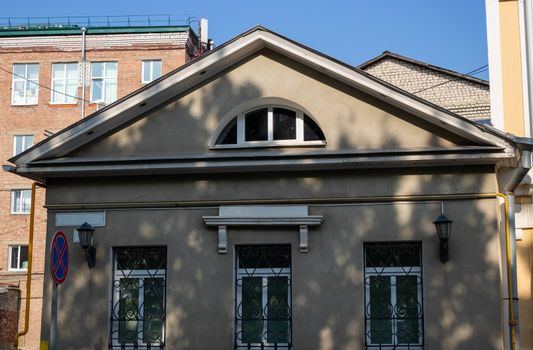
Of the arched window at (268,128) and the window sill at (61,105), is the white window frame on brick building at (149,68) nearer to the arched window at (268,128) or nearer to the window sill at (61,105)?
the window sill at (61,105)

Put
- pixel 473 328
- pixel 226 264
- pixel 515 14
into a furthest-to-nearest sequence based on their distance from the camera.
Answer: pixel 515 14, pixel 226 264, pixel 473 328

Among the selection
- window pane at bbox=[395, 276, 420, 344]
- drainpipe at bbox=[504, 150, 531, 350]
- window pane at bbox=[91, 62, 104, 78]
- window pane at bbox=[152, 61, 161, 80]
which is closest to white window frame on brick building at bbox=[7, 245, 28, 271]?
window pane at bbox=[91, 62, 104, 78]

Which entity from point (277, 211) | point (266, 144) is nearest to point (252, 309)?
point (277, 211)

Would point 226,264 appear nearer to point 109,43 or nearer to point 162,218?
point 162,218

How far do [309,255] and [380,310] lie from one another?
1.42 meters

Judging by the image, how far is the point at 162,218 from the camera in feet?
47.8

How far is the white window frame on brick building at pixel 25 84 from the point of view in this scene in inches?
1741

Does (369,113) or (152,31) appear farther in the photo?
(152,31)

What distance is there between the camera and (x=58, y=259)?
37.3ft

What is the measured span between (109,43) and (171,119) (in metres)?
30.1

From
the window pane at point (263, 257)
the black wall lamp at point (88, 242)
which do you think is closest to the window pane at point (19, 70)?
the black wall lamp at point (88, 242)

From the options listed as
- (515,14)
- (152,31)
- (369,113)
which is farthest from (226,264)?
(152,31)

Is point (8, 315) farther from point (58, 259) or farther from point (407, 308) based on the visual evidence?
point (58, 259)

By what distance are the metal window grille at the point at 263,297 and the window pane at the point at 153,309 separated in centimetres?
130
